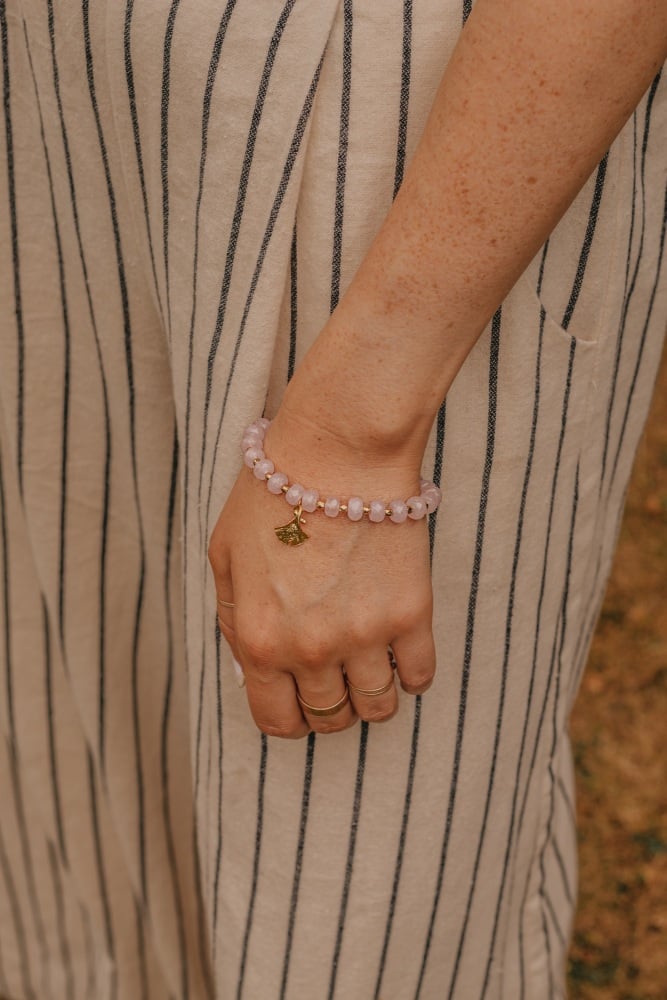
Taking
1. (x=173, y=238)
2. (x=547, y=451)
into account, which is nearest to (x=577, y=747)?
(x=547, y=451)

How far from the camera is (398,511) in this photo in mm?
634

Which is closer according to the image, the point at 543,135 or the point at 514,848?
the point at 543,135

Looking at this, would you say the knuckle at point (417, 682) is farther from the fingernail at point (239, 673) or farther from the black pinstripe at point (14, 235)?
the black pinstripe at point (14, 235)

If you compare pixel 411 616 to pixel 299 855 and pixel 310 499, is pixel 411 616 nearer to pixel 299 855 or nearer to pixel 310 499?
pixel 310 499

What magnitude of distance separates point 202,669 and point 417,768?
0.55 feet

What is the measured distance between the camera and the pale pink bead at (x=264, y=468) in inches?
25.2

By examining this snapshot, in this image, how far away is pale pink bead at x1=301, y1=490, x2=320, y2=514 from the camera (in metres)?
0.63

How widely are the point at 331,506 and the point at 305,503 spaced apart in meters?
0.01

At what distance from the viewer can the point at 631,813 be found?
1.71 meters

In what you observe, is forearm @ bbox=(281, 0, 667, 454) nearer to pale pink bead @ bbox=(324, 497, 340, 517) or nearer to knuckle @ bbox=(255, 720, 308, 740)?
pale pink bead @ bbox=(324, 497, 340, 517)

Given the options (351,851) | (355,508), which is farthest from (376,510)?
(351,851)

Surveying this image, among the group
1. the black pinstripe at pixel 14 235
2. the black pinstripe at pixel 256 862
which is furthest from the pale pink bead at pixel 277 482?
the black pinstripe at pixel 14 235

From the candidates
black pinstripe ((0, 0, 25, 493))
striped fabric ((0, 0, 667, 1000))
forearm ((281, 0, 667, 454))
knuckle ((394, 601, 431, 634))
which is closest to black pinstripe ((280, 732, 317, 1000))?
striped fabric ((0, 0, 667, 1000))

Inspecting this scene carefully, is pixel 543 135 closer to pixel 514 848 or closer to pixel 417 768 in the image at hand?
pixel 417 768
